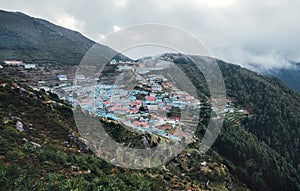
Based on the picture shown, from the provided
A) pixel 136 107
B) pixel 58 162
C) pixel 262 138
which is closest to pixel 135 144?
pixel 58 162

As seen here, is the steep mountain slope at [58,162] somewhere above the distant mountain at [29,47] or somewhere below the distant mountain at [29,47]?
below

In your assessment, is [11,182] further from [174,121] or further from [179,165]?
[174,121]

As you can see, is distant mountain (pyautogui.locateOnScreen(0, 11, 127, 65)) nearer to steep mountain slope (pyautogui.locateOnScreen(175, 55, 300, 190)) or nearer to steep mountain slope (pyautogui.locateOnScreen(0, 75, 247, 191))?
steep mountain slope (pyautogui.locateOnScreen(175, 55, 300, 190))

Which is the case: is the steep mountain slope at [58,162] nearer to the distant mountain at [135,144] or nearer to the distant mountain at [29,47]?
the distant mountain at [135,144]

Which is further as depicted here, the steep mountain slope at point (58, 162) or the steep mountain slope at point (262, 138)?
the steep mountain slope at point (262, 138)

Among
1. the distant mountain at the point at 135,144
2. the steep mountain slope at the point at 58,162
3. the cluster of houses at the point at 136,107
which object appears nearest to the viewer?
the steep mountain slope at the point at 58,162

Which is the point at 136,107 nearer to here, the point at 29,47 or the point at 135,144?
the point at 135,144

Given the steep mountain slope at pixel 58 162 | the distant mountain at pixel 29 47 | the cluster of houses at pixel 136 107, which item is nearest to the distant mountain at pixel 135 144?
the steep mountain slope at pixel 58 162

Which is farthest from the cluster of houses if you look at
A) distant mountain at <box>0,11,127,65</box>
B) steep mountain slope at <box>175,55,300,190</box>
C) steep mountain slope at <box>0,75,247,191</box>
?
distant mountain at <box>0,11,127,65</box>

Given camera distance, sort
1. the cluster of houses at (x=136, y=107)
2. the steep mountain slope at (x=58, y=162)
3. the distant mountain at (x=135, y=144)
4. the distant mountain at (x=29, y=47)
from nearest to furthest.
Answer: the steep mountain slope at (x=58, y=162) < the distant mountain at (x=135, y=144) < the cluster of houses at (x=136, y=107) < the distant mountain at (x=29, y=47)

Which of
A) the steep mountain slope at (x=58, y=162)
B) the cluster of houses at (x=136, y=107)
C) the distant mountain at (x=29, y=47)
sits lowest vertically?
the steep mountain slope at (x=58, y=162)

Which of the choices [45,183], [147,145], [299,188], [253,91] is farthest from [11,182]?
[253,91]
